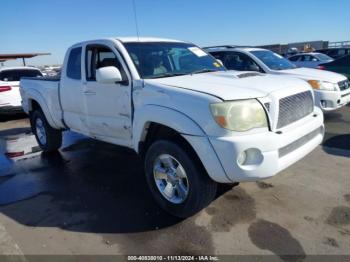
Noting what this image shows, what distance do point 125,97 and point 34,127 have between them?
349 centimetres

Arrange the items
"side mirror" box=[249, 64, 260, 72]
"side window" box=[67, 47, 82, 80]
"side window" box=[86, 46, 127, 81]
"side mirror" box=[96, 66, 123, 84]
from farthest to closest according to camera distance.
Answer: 1. "side mirror" box=[249, 64, 260, 72]
2. "side window" box=[67, 47, 82, 80]
3. "side window" box=[86, 46, 127, 81]
4. "side mirror" box=[96, 66, 123, 84]

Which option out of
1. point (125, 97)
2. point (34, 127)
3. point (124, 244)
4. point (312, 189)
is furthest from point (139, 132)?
point (34, 127)

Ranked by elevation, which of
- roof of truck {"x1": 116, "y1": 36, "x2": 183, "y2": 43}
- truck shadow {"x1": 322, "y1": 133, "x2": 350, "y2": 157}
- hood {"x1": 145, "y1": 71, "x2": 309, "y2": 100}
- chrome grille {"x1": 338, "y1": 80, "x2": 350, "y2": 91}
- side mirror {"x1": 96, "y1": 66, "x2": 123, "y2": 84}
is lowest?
truck shadow {"x1": 322, "y1": 133, "x2": 350, "y2": 157}

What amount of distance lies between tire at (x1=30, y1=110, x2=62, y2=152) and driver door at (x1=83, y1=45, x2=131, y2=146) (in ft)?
5.51

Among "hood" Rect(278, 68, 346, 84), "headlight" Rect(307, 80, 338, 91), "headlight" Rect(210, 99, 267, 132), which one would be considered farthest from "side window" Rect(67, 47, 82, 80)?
"headlight" Rect(307, 80, 338, 91)

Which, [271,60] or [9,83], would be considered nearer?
[271,60]

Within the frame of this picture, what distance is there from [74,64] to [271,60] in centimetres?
512

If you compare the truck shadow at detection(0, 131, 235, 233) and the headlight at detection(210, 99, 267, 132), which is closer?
the headlight at detection(210, 99, 267, 132)

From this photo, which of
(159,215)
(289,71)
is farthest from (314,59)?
(159,215)

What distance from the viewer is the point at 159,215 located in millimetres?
3611

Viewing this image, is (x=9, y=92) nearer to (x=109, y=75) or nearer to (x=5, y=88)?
(x=5, y=88)

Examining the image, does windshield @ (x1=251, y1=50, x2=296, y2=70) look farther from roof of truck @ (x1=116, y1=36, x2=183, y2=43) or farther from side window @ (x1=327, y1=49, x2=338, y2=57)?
side window @ (x1=327, y1=49, x2=338, y2=57)

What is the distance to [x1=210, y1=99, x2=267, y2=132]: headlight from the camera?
293 centimetres

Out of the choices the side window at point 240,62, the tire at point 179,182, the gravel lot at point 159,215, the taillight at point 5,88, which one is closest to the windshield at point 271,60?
the side window at point 240,62
